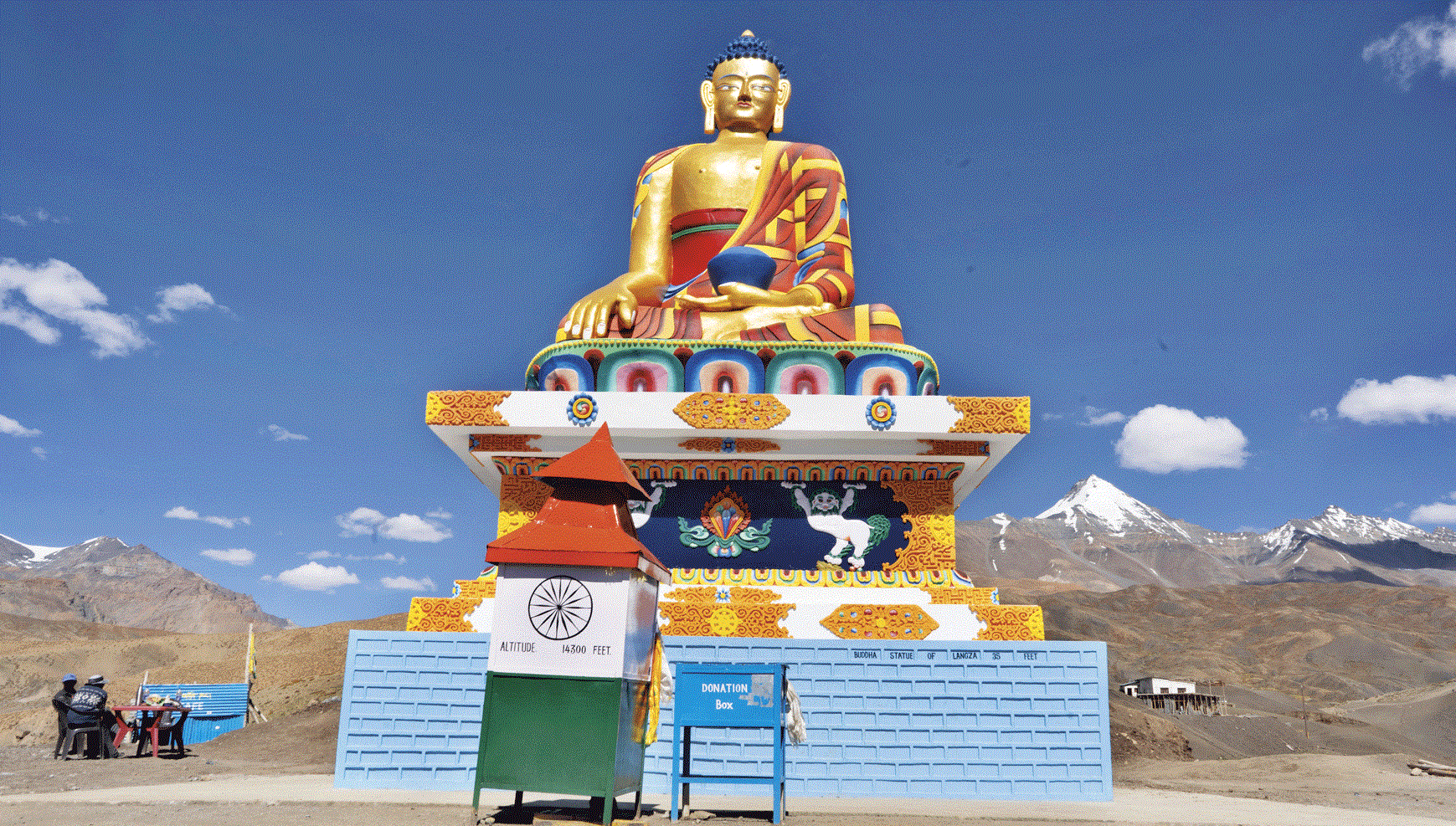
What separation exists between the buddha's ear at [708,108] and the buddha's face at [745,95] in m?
0.21

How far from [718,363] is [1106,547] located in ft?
446

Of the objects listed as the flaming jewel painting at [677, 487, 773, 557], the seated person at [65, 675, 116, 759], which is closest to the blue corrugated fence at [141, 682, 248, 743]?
the seated person at [65, 675, 116, 759]

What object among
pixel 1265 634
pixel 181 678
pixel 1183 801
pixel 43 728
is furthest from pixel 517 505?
pixel 1265 634

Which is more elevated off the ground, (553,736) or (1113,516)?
(1113,516)

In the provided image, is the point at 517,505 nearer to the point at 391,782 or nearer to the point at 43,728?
the point at 391,782

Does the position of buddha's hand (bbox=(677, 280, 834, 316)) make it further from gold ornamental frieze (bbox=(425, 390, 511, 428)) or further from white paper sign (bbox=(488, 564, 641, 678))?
white paper sign (bbox=(488, 564, 641, 678))

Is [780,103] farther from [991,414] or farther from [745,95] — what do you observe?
[991,414]

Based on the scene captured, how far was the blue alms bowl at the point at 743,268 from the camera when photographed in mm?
12430

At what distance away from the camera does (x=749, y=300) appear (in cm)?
1210

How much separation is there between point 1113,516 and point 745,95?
615 feet

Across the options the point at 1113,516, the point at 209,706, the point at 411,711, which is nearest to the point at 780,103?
the point at 411,711

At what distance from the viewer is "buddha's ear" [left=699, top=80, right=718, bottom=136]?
53.0ft

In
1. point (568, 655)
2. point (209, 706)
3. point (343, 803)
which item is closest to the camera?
point (568, 655)

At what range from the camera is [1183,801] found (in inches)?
371
